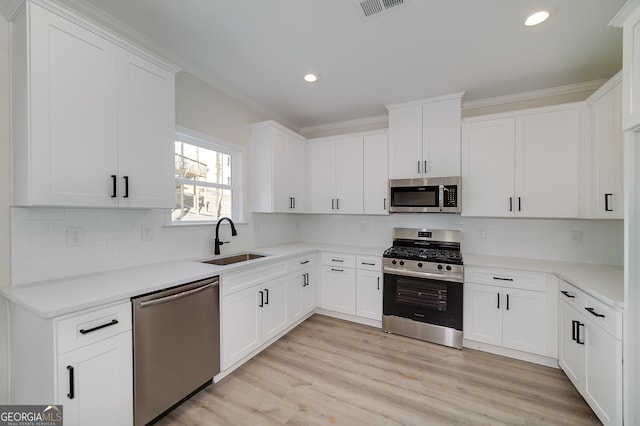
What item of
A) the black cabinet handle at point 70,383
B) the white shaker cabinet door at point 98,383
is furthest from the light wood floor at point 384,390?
the black cabinet handle at point 70,383

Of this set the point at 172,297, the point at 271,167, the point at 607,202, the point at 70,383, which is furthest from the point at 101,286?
the point at 607,202

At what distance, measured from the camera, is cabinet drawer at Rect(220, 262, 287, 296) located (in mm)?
2234

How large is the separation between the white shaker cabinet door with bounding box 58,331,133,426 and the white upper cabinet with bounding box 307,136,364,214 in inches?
110

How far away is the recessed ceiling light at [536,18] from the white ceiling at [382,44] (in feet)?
0.17

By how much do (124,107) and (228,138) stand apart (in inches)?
50.8

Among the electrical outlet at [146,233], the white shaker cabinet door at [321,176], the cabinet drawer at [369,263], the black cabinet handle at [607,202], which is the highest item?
the white shaker cabinet door at [321,176]

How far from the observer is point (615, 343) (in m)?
1.60

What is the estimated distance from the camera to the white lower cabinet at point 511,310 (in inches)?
96.7

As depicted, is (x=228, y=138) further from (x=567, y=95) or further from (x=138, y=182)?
(x=567, y=95)

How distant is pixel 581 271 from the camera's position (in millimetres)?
2375

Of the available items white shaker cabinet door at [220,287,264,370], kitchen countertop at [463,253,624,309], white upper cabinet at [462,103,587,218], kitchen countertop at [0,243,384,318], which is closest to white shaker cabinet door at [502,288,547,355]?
kitchen countertop at [463,253,624,309]

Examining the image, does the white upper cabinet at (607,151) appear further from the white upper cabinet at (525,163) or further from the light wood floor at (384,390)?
the light wood floor at (384,390)

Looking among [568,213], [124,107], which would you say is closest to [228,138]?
[124,107]

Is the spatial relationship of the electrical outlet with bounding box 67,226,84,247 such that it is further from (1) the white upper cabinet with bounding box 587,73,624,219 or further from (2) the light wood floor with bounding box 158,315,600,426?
(1) the white upper cabinet with bounding box 587,73,624,219
